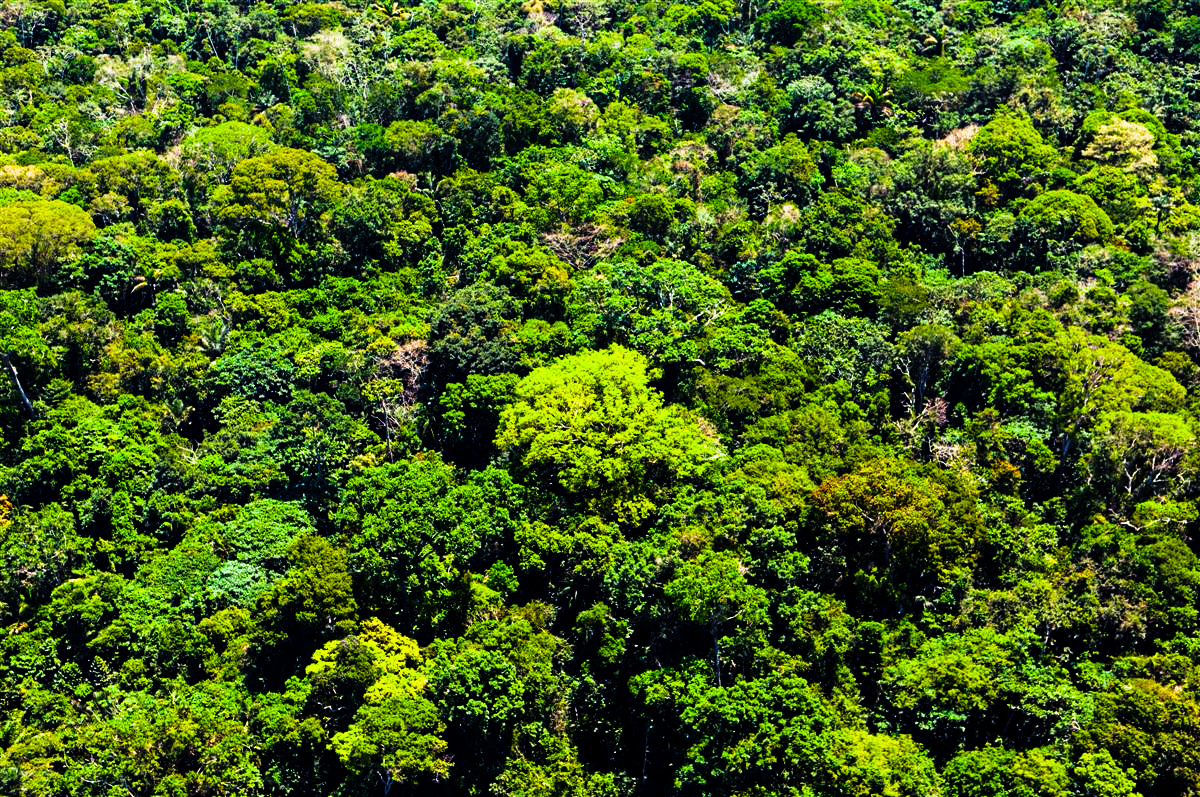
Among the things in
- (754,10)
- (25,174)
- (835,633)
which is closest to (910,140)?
(754,10)

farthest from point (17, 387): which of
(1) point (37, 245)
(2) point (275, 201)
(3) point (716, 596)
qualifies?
(3) point (716, 596)

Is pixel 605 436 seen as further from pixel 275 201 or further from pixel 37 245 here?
pixel 37 245

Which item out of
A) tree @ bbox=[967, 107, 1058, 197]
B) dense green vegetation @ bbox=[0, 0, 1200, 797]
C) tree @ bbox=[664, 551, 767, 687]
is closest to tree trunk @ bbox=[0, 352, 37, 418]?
dense green vegetation @ bbox=[0, 0, 1200, 797]

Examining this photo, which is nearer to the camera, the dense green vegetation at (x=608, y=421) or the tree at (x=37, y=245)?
the dense green vegetation at (x=608, y=421)

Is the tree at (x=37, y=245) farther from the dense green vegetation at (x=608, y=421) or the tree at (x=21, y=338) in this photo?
the tree at (x=21, y=338)

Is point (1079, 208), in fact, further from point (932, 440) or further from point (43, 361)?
point (43, 361)

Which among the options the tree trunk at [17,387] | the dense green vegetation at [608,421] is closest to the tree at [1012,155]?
the dense green vegetation at [608,421]
